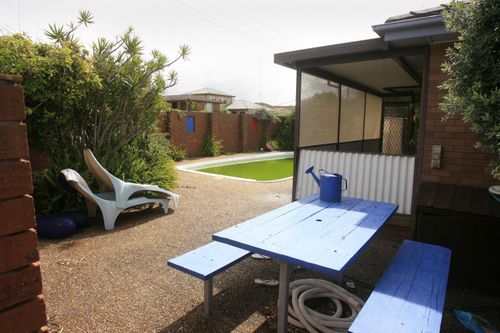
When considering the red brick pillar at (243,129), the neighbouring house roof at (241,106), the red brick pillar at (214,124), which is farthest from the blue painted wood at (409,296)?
the neighbouring house roof at (241,106)

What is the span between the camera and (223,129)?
1589 cm

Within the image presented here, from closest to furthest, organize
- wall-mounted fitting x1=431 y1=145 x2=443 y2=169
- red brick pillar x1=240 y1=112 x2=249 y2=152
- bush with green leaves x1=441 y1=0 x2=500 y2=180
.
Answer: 1. bush with green leaves x1=441 y1=0 x2=500 y2=180
2. wall-mounted fitting x1=431 y1=145 x2=443 y2=169
3. red brick pillar x1=240 y1=112 x2=249 y2=152

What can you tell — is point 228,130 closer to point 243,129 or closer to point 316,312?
point 243,129

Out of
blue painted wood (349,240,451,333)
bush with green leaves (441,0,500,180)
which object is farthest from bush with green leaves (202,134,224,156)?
bush with green leaves (441,0,500,180)

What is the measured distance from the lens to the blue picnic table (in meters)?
1.98

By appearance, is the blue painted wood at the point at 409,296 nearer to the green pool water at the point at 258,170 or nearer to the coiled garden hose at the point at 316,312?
the coiled garden hose at the point at 316,312

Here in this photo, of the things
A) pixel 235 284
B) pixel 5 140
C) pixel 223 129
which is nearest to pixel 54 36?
pixel 235 284

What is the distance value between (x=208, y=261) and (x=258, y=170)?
990 centimetres

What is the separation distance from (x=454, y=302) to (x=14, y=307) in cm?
326

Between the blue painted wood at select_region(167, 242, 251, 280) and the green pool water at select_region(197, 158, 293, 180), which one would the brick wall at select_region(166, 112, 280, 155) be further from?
the blue painted wood at select_region(167, 242, 251, 280)

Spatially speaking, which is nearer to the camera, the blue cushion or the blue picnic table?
the blue picnic table

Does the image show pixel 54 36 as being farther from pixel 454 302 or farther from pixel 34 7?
pixel 454 302

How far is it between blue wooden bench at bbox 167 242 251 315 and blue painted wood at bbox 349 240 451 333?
1140mm

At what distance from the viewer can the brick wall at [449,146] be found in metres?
3.79
